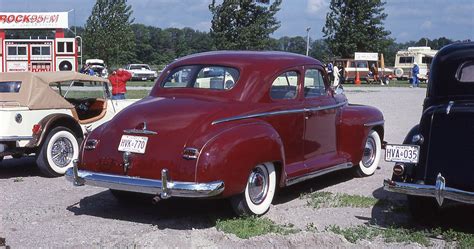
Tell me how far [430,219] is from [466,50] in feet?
5.90

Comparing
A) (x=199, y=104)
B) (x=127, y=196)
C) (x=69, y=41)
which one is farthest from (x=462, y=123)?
(x=69, y=41)

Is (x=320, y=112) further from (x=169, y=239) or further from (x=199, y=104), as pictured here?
(x=169, y=239)

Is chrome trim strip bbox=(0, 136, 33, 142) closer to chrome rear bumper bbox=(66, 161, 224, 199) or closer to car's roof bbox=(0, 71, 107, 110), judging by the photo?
car's roof bbox=(0, 71, 107, 110)

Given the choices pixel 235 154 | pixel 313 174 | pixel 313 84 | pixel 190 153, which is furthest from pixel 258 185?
pixel 313 84

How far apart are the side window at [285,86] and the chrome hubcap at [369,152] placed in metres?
2.15

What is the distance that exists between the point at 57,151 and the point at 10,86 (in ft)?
4.34

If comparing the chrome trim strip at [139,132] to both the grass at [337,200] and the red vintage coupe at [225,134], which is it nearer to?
the red vintage coupe at [225,134]

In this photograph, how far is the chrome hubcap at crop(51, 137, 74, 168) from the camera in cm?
905

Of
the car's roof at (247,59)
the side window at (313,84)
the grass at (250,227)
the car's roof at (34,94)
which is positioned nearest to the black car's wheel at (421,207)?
the grass at (250,227)

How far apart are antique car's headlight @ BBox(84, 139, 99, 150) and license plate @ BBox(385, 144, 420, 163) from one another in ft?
9.65

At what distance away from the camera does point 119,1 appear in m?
55.1

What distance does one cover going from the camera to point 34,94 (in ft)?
30.2

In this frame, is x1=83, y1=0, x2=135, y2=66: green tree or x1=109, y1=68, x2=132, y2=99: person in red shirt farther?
x1=83, y1=0, x2=135, y2=66: green tree

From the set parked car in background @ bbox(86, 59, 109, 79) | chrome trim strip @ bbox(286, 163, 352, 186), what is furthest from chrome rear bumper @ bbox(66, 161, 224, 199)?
parked car in background @ bbox(86, 59, 109, 79)
